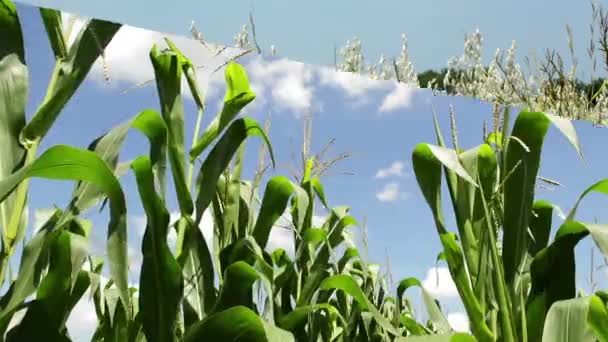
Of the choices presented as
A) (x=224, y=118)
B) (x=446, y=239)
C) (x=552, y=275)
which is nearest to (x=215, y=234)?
(x=224, y=118)

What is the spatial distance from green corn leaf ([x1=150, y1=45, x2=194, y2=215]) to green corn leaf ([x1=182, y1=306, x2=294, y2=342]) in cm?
17

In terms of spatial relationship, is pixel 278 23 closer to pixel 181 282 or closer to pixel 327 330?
pixel 327 330

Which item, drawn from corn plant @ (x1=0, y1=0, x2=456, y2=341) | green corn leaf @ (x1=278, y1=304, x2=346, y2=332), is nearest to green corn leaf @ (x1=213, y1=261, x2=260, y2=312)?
corn plant @ (x1=0, y1=0, x2=456, y2=341)

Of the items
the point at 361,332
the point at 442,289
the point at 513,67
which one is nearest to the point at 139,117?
the point at 361,332

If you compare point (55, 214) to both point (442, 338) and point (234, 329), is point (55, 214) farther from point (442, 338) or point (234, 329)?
point (442, 338)

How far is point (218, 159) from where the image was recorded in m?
0.84

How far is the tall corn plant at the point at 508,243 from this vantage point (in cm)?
87

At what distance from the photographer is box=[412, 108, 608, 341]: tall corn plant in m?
0.87

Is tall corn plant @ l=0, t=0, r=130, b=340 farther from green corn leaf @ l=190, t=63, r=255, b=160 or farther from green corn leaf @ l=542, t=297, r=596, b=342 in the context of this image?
green corn leaf @ l=542, t=297, r=596, b=342

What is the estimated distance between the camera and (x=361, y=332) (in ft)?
3.75

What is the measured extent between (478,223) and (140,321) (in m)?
0.40

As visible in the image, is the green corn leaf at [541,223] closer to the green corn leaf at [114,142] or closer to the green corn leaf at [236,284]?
the green corn leaf at [236,284]

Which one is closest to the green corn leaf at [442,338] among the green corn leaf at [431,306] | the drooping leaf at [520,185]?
the drooping leaf at [520,185]

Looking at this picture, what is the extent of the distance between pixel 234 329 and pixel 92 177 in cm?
18
